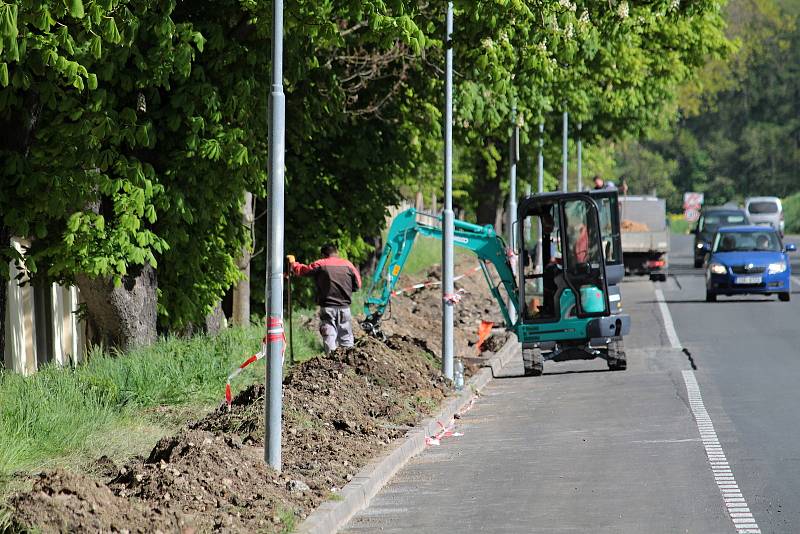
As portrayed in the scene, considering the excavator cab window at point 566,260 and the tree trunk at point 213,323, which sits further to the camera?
the tree trunk at point 213,323

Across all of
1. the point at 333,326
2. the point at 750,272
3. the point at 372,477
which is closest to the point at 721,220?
the point at 750,272

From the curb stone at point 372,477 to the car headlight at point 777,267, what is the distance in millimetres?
17772

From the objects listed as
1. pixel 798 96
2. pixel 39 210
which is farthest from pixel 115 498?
pixel 798 96

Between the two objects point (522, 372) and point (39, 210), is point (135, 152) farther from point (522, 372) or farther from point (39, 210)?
point (522, 372)

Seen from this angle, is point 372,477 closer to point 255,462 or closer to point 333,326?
point 255,462

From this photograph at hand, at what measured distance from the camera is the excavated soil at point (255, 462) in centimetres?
838

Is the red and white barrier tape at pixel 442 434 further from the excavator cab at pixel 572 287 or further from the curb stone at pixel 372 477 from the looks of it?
the excavator cab at pixel 572 287

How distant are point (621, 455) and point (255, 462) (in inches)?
152

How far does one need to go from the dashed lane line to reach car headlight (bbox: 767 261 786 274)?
47.8 ft

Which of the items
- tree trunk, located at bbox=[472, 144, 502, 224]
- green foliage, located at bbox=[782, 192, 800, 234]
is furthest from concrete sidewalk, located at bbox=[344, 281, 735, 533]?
green foliage, located at bbox=[782, 192, 800, 234]

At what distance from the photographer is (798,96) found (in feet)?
399

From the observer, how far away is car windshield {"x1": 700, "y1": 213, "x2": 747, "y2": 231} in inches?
2078

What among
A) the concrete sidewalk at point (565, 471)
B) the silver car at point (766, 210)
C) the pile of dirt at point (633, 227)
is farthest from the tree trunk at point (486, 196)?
the concrete sidewalk at point (565, 471)

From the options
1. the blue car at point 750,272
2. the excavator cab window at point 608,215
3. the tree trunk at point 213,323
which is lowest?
the blue car at point 750,272
